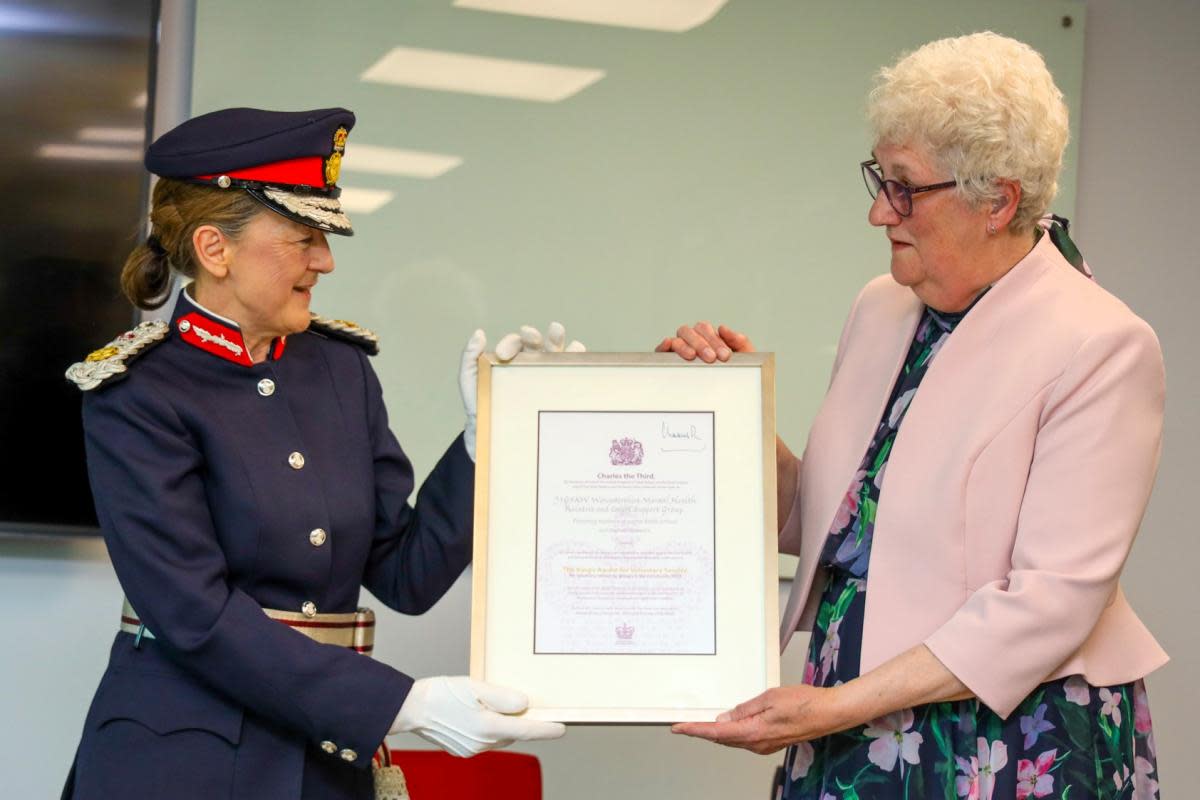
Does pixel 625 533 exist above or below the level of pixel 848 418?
below

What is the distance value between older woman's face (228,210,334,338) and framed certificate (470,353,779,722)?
0.84ft

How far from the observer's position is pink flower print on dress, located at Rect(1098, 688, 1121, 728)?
1.62 metres

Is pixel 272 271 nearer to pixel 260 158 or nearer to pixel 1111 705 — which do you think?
pixel 260 158

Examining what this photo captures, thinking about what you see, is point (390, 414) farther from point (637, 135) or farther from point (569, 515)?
point (569, 515)

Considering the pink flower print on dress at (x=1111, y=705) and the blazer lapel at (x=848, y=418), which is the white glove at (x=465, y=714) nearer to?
the blazer lapel at (x=848, y=418)

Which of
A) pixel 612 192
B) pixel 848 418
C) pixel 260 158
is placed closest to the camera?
pixel 260 158

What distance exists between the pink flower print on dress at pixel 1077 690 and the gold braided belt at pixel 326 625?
2.87 feet

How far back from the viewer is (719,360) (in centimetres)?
181

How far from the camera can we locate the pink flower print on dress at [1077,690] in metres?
1.60

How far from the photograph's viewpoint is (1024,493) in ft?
5.17

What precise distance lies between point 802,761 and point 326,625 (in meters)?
0.64

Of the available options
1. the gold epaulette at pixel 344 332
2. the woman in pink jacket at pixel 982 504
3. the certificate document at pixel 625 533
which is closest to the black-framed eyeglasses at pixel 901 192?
the woman in pink jacket at pixel 982 504

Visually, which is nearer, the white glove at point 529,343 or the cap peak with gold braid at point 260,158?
the cap peak with gold braid at point 260,158
